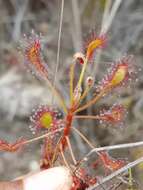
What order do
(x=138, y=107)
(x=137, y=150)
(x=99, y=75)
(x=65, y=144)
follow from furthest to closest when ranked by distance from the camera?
(x=99, y=75), (x=138, y=107), (x=137, y=150), (x=65, y=144)

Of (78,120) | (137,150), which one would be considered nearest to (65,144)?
(137,150)

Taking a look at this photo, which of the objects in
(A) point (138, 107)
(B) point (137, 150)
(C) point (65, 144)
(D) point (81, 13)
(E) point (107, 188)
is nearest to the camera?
(E) point (107, 188)

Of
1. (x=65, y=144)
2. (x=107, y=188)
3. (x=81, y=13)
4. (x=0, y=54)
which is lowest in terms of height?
(x=107, y=188)

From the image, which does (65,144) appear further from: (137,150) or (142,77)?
(142,77)

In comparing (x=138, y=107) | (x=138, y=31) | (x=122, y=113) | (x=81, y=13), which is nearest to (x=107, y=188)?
(x=122, y=113)

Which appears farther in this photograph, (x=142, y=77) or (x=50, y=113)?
(x=142, y=77)

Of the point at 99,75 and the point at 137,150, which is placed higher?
the point at 99,75
